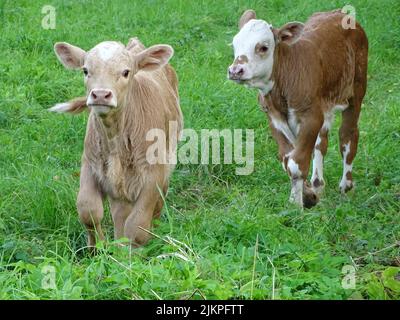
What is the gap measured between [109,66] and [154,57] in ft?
2.17

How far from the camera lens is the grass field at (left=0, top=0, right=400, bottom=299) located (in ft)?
18.6

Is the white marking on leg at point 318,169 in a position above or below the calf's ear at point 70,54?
below

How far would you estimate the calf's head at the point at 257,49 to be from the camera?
823 centimetres

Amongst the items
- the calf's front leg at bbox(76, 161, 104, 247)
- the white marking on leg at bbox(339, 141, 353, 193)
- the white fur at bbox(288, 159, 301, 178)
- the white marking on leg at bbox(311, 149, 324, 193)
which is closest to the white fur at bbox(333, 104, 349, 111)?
the white marking on leg at bbox(339, 141, 353, 193)

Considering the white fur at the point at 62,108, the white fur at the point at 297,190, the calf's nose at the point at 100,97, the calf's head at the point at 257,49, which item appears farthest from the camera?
the white fur at the point at 297,190

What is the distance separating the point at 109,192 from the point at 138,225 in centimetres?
39

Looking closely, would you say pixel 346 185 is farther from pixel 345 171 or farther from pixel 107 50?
pixel 107 50

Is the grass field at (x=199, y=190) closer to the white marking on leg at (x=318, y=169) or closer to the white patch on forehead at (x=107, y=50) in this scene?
the white marking on leg at (x=318, y=169)

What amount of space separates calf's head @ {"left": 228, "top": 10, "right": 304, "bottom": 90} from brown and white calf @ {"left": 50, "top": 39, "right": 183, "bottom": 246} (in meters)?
0.98

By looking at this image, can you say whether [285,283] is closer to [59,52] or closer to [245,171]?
[59,52]

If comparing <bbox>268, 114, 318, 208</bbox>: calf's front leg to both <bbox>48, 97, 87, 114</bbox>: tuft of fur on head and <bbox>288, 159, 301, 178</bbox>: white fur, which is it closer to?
<bbox>288, 159, 301, 178</bbox>: white fur

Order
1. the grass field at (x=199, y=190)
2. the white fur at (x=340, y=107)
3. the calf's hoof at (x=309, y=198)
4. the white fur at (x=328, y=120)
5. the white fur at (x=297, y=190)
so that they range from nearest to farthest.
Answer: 1. the grass field at (x=199, y=190)
2. the white fur at (x=297, y=190)
3. the calf's hoof at (x=309, y=198)
4. the white fur at (x=328, y=120)
5. the white fur at (x=340, y=107)

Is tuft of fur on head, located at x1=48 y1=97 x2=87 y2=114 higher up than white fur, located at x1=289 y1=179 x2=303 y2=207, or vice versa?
tuft of fur on head, located at x1=48 y1=97 x2=87 y2=114

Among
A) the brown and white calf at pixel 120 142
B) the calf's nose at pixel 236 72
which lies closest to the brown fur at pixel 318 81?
the calf's nose at pixel 236 72
